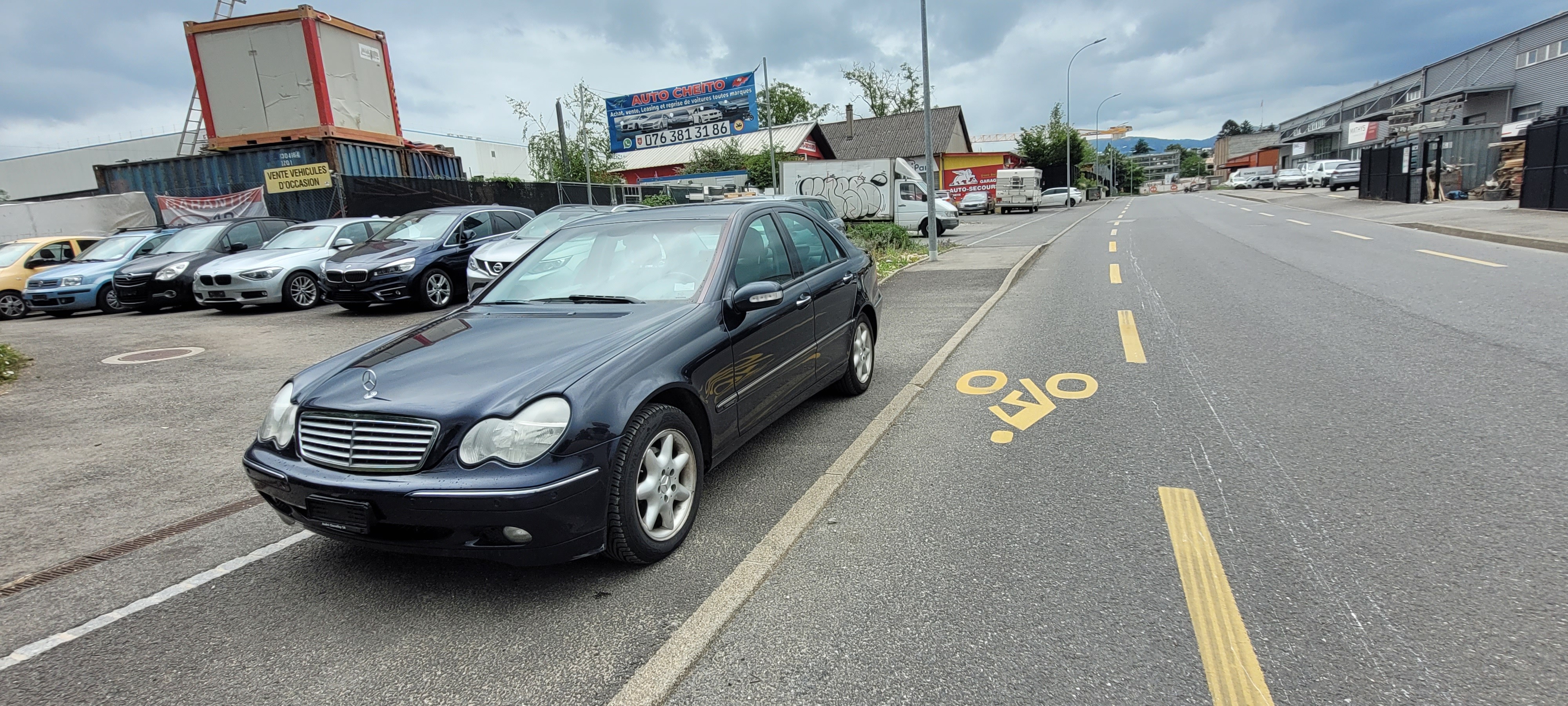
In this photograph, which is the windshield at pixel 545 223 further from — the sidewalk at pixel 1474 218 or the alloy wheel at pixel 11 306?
the sidewalk at pixel 1474 218

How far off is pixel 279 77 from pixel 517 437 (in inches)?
821

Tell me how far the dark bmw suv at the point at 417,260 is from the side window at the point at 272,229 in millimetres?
3401

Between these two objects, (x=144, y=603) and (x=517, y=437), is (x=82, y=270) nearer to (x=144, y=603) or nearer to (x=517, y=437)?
(x=144, y=603)

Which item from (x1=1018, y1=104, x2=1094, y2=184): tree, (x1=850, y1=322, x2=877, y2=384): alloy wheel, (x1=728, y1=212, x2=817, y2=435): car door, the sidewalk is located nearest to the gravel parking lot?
(x1=728, y1=212, x2=817, y2=435): car door

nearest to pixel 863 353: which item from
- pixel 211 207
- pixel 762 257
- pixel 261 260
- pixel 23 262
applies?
pixel 762 257

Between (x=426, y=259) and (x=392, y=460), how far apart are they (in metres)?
9.72

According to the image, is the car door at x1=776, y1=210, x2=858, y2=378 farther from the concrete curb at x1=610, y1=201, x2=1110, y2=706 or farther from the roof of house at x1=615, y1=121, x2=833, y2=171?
the roof of house at x1=615, y1=121, x2=833, y2=171

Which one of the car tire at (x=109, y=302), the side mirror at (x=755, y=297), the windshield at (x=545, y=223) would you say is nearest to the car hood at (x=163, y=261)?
the car tire at (x=109, y=302)

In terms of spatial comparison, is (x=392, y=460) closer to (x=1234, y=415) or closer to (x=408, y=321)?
(x=1234, y=415)

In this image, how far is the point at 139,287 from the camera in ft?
42.7

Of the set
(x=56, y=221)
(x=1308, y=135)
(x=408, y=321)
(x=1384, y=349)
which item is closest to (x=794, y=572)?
(x=1384, y=349)

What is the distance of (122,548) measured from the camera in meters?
3.82

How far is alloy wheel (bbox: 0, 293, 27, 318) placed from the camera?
13875mm

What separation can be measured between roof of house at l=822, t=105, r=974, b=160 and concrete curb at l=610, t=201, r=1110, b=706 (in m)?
49.2
